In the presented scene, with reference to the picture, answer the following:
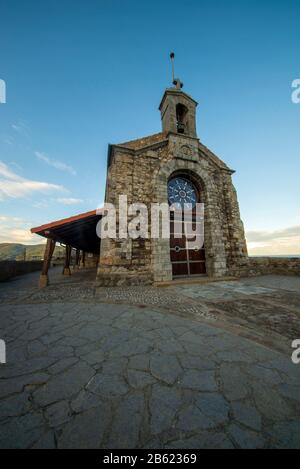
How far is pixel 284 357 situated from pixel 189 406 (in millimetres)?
1356

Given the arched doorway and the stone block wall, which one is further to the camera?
the arched doorway

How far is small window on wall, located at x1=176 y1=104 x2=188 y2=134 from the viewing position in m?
9.45

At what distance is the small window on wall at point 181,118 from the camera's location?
945cm

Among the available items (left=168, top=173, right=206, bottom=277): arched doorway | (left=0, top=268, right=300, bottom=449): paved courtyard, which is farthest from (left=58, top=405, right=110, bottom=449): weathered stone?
(left=168, top=173, right=206, bottom=277): arched doorway

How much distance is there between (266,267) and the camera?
9.38 m

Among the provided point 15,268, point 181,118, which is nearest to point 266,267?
point 181,118

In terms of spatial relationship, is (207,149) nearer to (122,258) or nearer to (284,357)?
(122,258)

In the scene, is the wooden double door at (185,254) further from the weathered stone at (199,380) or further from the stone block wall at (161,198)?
the weathered stone at (199,380)

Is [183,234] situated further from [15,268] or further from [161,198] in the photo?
[15,268]

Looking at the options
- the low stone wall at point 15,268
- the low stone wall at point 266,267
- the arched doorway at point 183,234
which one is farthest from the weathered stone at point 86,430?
the low stone wall at point 15,268

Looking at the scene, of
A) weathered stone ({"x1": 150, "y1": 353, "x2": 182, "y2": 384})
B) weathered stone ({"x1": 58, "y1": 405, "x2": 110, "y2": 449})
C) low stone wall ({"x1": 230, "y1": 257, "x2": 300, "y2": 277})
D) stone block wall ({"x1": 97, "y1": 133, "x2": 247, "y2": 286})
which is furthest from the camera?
low stone wall ({"x1": 230, "y1": 257, "x2": 300, "y2": 277})

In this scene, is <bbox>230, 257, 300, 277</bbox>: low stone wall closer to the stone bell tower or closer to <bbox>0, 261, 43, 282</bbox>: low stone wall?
the stone bell tower

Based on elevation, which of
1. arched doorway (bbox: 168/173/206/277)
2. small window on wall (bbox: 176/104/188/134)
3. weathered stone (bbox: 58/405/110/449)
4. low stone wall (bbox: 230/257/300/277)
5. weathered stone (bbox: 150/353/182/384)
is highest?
small window on wall (bbox: 176/104/188/134)

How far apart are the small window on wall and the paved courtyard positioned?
9648 millimetres
